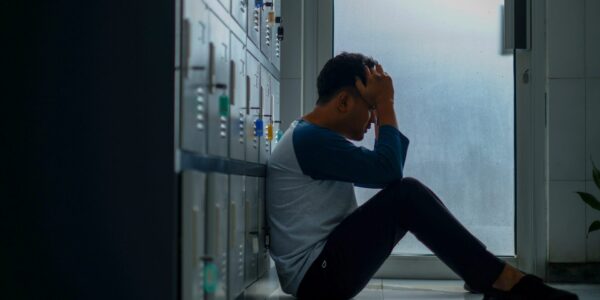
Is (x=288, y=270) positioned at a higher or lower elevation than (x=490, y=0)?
lower

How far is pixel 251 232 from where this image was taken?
8.25 feet

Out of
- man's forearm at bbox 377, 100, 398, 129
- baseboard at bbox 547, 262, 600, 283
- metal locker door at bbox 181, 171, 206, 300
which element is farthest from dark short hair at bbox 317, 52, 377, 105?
baseboard at bbox 547, 262, 600, 283

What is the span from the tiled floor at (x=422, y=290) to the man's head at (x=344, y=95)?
0.66m

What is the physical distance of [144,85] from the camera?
163cm

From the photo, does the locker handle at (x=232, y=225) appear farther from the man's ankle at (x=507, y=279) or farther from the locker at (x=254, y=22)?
the man's ankle at (x=507, y=279)

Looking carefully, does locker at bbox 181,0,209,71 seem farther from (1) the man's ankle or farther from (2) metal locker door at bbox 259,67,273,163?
(1) the man's ankle

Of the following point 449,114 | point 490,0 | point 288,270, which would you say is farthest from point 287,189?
point 490,0

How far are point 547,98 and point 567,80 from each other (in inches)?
4.5

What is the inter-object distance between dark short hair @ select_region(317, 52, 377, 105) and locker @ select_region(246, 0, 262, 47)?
259mm

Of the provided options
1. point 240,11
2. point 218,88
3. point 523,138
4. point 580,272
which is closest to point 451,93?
point 523,138

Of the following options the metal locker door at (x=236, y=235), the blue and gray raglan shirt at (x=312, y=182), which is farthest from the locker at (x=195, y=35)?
the blue and gray raglan shirt at (x=312, y=182)

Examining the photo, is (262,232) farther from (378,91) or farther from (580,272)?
(580,272)

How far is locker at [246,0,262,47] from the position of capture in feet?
8.24

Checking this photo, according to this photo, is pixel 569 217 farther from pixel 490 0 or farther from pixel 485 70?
pixel 490 0
